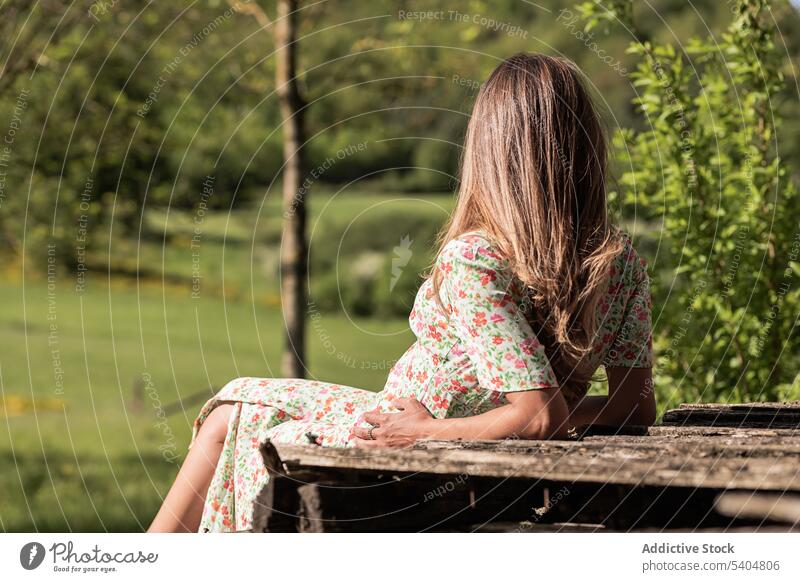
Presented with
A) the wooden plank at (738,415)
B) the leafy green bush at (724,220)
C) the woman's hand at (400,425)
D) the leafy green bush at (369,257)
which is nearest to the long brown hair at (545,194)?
the woman's hand at (400,425)

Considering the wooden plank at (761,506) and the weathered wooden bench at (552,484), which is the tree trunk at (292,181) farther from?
the wooden plank at (761,506)

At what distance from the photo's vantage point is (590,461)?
229cm

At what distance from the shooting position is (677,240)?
5.14 metres

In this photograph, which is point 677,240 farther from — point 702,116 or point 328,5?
point 328,5

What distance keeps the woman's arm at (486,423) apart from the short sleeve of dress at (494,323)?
5cm

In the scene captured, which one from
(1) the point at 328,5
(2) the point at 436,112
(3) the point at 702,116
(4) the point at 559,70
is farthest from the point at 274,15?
(4) the point at 559,70

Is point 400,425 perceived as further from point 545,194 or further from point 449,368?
point 545,194

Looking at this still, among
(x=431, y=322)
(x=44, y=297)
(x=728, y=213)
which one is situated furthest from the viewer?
(x=44, y=297)

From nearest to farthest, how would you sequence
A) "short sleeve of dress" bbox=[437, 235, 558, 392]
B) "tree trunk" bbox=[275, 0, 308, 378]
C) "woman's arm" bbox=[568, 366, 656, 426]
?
"short sleeve of dress" bbox=[437, 235, 558, 392] < "woman's arm" bbox=[568, 366, 656, 426] < "tree trunk" bbox=[275, 0, 308, 378]

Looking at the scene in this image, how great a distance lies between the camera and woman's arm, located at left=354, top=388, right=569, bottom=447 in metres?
2.68

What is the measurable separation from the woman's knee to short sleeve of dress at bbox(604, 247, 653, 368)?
1.17 m

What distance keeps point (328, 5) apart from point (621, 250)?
656 centimetres

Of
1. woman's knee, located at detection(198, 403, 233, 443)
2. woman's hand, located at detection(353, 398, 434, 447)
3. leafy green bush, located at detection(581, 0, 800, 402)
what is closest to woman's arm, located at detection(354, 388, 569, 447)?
woman's hand, located at detection(353, 398, 434, 447)
